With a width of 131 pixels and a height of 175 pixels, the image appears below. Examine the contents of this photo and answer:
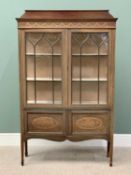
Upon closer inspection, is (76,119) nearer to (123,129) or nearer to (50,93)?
(50,93)

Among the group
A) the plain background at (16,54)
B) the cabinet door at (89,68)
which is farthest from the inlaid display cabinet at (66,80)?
the plain background at (16,54)

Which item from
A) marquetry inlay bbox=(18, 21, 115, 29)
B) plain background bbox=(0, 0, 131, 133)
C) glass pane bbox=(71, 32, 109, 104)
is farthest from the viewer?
plain background bbox=(0, 0, 131, 133)

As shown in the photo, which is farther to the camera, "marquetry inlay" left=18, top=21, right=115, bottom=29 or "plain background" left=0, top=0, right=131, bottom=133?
"plain background" left=0, top=0, right=131, bottom=133

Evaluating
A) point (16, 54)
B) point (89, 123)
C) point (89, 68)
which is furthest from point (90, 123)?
point (16, 54)

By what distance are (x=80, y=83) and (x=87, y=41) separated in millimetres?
443

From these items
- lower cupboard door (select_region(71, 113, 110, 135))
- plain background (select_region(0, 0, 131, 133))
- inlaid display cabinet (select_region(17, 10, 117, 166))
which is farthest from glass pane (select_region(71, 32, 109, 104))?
plain background (select_region(0, 0, 131, 133))

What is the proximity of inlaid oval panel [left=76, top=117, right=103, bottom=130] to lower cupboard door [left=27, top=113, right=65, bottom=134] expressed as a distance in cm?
18

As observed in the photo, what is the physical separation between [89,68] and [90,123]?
579mm

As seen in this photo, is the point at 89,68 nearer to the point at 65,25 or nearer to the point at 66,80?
the point at 66,80

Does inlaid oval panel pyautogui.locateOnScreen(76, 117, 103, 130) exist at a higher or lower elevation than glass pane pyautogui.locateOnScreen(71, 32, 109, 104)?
lower

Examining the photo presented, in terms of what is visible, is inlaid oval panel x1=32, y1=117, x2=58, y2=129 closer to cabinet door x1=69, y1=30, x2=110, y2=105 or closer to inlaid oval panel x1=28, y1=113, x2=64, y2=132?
inlaid oval panel x1=28, y1=113, x2=64, y2=132

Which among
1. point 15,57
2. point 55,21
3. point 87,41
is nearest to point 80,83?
point 87,41

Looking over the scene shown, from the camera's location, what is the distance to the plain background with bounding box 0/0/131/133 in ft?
11.5

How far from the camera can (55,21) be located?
295cm
